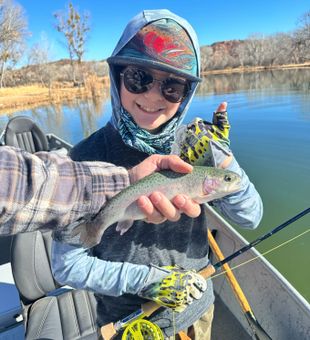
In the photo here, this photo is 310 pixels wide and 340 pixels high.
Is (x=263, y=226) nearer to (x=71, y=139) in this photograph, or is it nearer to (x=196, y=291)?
(x=196, y=291)

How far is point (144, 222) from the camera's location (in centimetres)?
166

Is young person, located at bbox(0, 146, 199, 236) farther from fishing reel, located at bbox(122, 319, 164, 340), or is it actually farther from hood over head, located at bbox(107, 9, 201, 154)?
fishing reel, located at bbox(122, 319, 164, 340)

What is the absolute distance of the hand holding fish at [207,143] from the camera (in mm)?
1691

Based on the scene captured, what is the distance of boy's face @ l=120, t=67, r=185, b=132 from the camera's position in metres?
1.70

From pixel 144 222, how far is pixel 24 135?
18.9ft

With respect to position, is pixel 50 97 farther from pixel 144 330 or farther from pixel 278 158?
pixel 144 330

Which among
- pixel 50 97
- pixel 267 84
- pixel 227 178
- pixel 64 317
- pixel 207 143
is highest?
pixel 50 97

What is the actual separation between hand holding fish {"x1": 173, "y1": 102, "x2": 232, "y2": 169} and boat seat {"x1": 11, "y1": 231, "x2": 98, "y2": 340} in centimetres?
172

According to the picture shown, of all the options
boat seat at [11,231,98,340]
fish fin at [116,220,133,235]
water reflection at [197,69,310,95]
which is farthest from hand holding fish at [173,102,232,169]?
water reflection at [197,69,310,95]

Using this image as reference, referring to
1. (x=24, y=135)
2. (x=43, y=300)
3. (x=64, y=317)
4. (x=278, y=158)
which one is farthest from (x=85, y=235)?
(x=278, y=158)

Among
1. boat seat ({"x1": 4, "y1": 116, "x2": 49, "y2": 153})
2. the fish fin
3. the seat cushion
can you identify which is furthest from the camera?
A: boat seat ({"x1": 4, "y1": 116, "x2": 49, "y2": 153})

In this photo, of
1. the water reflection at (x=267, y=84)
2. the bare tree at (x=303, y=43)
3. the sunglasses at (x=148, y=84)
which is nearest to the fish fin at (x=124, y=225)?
the sunglasses at (x=148, y=84)

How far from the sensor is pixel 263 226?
546 centimetres

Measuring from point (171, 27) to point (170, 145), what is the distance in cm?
71
